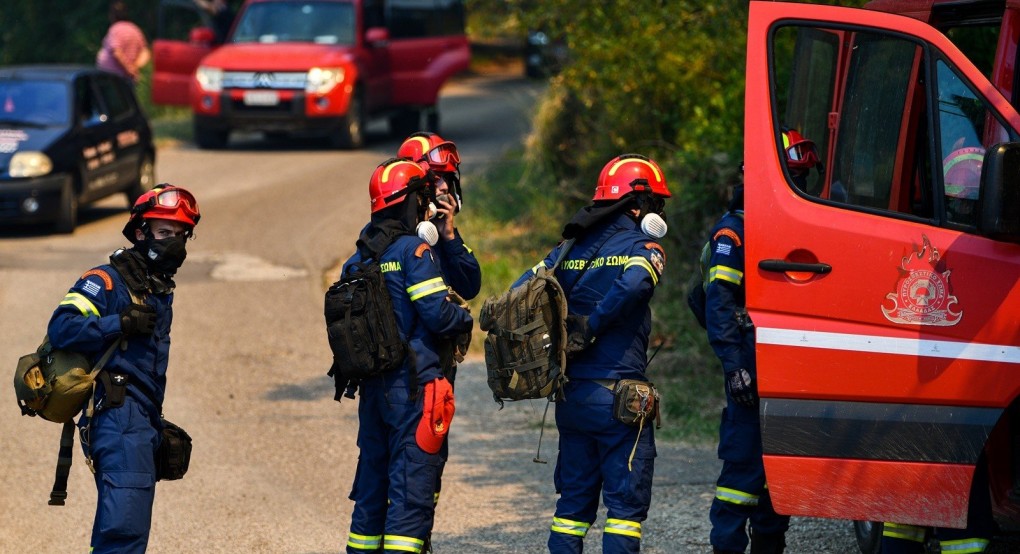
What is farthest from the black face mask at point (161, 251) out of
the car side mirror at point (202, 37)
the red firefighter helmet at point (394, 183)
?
the car side mirror at point (202, 37)

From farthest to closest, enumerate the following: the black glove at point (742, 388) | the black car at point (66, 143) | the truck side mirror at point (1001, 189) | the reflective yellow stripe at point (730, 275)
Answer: the black car at point (66, 143)
the reflective yellow stripe at point (730, 275)
the black glove at point (742, 388)
the truck side mirror at point (1001, 189)

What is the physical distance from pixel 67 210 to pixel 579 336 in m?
9.29

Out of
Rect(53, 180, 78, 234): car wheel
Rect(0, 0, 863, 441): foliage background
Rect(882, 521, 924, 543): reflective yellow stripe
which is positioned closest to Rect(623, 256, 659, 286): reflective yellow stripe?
Rect(882, 521, 924, 543): reflective yellow stripe

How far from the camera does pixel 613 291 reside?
5254mm

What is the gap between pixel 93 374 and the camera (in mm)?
5016

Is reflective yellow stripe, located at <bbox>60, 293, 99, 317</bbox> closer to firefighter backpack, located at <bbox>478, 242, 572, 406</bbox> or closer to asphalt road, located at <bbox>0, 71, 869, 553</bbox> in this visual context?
firefighter backpack, located at <bbox>478, 242, 572, 406</bbox>

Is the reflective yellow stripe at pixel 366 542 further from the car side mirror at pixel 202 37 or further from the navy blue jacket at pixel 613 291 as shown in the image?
the car side mirror at pixel 202 37

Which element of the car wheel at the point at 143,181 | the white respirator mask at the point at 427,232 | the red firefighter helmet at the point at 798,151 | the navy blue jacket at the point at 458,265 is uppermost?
the red firefighter helmet at the point at 798,151

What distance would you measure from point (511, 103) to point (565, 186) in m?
12.8

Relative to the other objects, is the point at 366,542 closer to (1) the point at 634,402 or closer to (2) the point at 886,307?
(1) the point at 634,402

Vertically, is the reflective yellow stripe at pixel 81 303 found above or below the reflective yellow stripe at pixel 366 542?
above

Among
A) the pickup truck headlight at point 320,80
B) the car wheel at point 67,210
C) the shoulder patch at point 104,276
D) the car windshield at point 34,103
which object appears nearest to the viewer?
the shoulder patch at point 104,276

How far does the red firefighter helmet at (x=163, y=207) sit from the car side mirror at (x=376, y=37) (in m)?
12.8

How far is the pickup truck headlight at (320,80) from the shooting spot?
17.2 m
